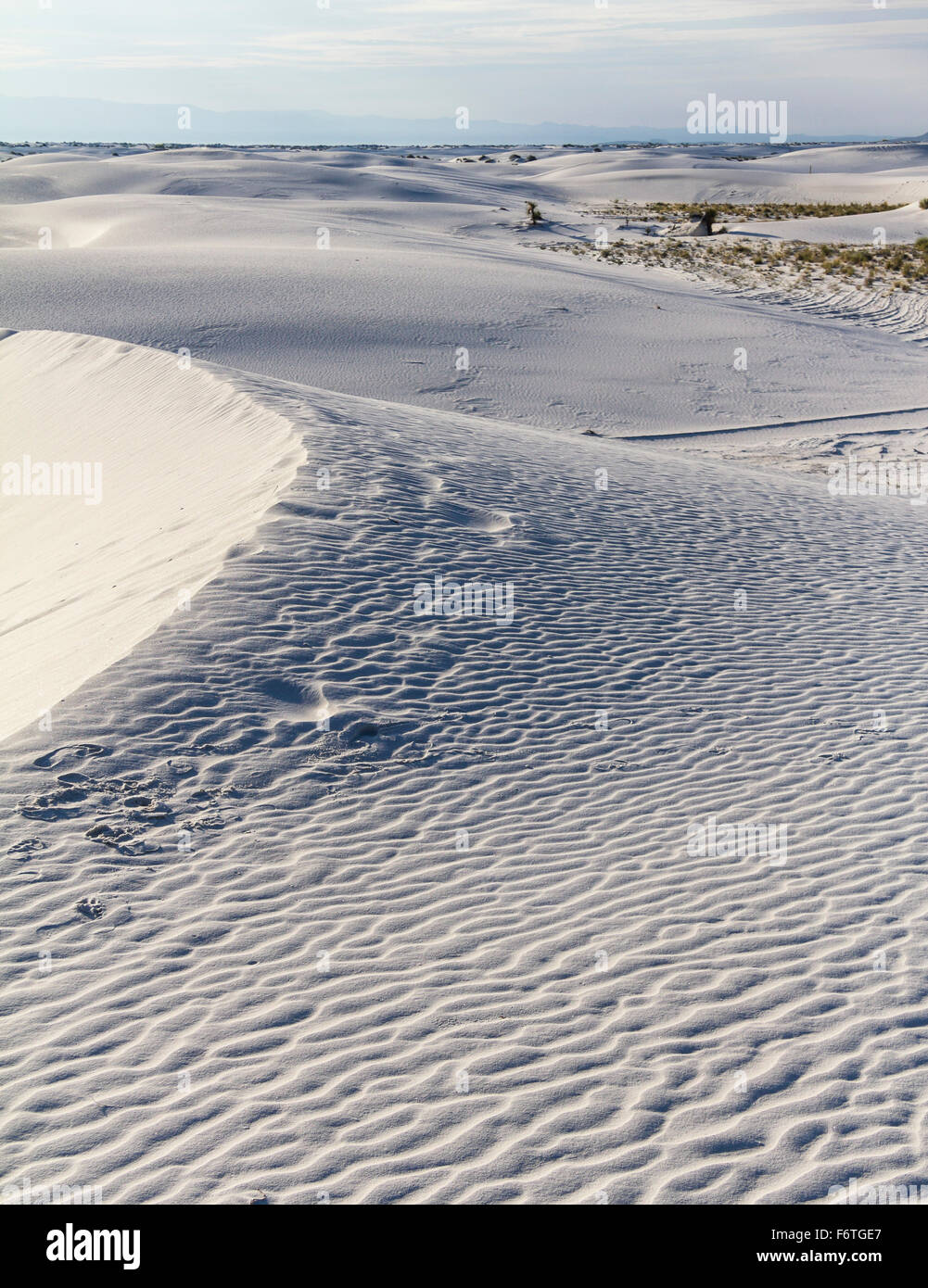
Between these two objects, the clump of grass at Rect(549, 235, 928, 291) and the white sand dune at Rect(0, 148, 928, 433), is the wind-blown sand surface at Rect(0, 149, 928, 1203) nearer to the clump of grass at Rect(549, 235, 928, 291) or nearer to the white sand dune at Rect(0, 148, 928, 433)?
the white sand dune at Rect(0, 148, 928, 433)

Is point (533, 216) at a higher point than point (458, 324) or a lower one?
higher

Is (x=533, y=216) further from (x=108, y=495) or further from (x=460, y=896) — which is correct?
(x=460, y=896)

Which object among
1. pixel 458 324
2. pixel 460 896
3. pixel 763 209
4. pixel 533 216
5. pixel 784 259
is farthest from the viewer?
pixel 763 209

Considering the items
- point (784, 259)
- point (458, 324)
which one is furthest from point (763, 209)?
point (458, 324)

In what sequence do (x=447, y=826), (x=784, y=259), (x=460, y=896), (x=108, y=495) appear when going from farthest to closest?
(x=784, y=259)
(x=108, y=495)
(x=447, y=826)
(x=460, y=896)

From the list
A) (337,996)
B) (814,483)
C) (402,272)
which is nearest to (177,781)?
(337,996)
